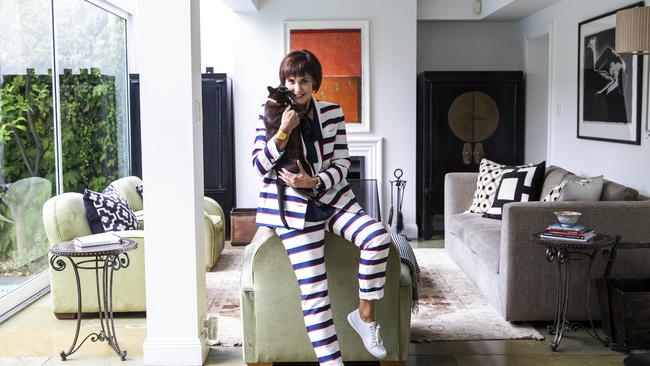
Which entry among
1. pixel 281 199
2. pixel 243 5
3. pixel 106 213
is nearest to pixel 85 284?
pixel 106 213

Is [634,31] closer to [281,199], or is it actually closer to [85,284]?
[281,199]

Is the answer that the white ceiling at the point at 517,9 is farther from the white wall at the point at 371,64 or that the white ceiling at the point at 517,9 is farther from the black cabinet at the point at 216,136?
the black cabinet at the point at 216,136

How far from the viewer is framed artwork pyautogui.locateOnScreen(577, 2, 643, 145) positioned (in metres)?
5.17

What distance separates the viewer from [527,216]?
4.32m

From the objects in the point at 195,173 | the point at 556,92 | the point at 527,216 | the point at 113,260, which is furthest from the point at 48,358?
the point at 556,92

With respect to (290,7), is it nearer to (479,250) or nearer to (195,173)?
(479,250)

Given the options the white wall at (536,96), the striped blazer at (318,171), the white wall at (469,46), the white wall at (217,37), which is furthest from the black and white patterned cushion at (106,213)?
the white wall at (536,96)

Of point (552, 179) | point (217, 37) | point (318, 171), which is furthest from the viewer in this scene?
point (217, 37)

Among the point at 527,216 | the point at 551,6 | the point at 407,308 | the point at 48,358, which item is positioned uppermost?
the point at 551,6

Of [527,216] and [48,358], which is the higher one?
[527,216]

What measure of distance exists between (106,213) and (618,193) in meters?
3.08

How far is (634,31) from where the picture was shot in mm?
4184

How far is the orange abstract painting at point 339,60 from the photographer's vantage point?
755cm

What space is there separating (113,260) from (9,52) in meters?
1.78
